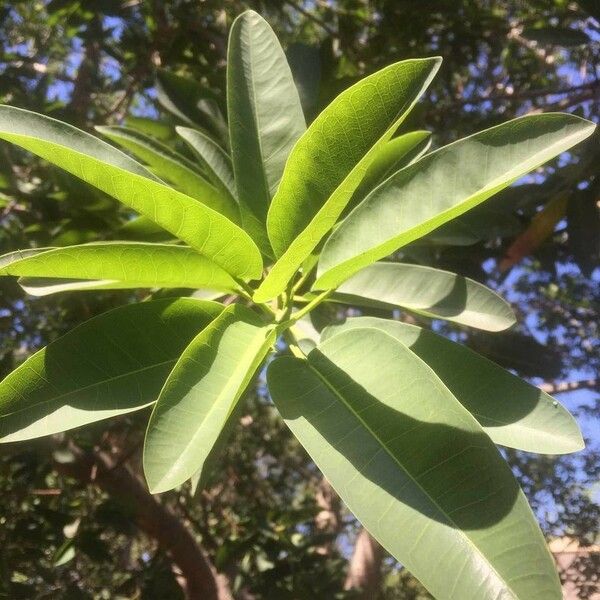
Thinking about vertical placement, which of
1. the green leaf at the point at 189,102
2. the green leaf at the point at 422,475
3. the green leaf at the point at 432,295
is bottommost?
the green leaf at the point at 422,475

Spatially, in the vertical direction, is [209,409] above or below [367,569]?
below

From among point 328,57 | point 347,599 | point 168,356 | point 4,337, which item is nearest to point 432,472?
point 168,356

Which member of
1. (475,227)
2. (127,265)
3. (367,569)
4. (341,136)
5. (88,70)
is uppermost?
(88,70)

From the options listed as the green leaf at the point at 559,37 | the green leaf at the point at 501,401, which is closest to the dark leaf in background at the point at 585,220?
the green leaf at the point at 559,37

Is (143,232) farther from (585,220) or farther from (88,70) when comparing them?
(88,70)

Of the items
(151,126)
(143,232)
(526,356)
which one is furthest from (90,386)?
(526,356)

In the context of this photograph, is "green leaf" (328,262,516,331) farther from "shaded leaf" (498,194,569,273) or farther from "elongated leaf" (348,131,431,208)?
"shaded leaf" (498,194,569,273)

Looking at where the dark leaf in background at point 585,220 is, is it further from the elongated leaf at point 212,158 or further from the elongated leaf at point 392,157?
the elongated leaf at point 212,158
